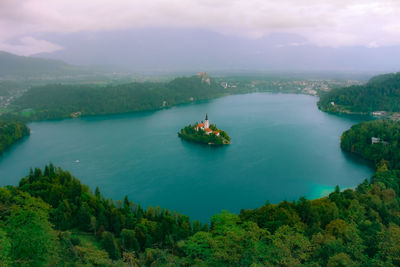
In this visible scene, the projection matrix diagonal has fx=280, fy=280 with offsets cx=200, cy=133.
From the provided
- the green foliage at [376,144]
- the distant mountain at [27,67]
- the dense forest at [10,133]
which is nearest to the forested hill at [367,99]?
the green foliage at [376,144]

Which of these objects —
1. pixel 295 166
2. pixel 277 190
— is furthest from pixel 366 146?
pixel 277 190

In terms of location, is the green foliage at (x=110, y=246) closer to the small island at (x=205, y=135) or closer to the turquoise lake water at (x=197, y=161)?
the turquoise lake water at (x=197, y=161)

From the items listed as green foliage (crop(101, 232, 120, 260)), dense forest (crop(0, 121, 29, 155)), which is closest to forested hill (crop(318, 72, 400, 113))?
green foliage (crop(101, 232, 120, 260))

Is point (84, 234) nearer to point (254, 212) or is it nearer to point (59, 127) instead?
point (254, 212)

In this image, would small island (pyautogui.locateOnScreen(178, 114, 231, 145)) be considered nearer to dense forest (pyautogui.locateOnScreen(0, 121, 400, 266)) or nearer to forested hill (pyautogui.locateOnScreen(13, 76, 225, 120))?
dense forest (pyautogui.locateOnScreen(0, 121, 400, 266))

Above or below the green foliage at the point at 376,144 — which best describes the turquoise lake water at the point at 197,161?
below
